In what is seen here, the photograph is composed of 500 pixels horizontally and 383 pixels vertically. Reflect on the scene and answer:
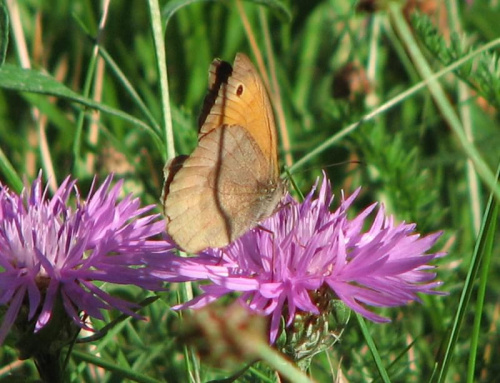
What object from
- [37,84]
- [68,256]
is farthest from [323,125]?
[68,256]

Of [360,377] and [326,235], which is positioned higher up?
[326,235]

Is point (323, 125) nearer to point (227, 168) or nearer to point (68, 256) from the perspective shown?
point (227, 168)

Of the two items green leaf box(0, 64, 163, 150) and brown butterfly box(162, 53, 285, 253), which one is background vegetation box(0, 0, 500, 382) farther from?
brown butterfly box(162, 53, 285, 253)

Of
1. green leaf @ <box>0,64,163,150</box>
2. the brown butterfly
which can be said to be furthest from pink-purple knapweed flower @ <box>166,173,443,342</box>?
green leaf @ <box>0,64,163,150</box>

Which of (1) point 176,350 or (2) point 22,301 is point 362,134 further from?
(2) point 22,301

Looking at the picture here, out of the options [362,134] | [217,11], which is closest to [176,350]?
[362,134]

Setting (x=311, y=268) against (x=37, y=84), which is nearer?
(x=311, y=268)

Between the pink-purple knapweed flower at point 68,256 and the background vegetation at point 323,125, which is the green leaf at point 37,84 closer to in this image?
the background vegetation at point 323,125
